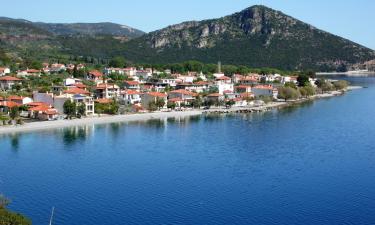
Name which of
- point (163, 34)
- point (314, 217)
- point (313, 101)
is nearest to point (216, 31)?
point (163, 34)

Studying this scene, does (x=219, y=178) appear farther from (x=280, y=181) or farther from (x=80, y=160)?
(x=80, y=160)

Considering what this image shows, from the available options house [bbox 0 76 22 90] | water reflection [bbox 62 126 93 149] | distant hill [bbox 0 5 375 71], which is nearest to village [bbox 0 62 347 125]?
house [bbox 0 76 22 90]

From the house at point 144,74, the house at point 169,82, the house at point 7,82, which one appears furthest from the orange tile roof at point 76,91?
the house at point 144,74

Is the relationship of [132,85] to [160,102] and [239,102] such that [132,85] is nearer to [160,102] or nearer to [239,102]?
[160,102]

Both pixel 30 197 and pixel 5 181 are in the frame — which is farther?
pixel 5 181

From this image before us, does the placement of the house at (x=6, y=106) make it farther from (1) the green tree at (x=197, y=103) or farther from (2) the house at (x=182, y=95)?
(1) the green tree at (x=197, y=103)

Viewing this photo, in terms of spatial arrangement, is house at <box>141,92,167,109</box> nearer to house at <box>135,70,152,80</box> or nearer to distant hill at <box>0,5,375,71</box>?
house at <box>135,70,152,80</box>
